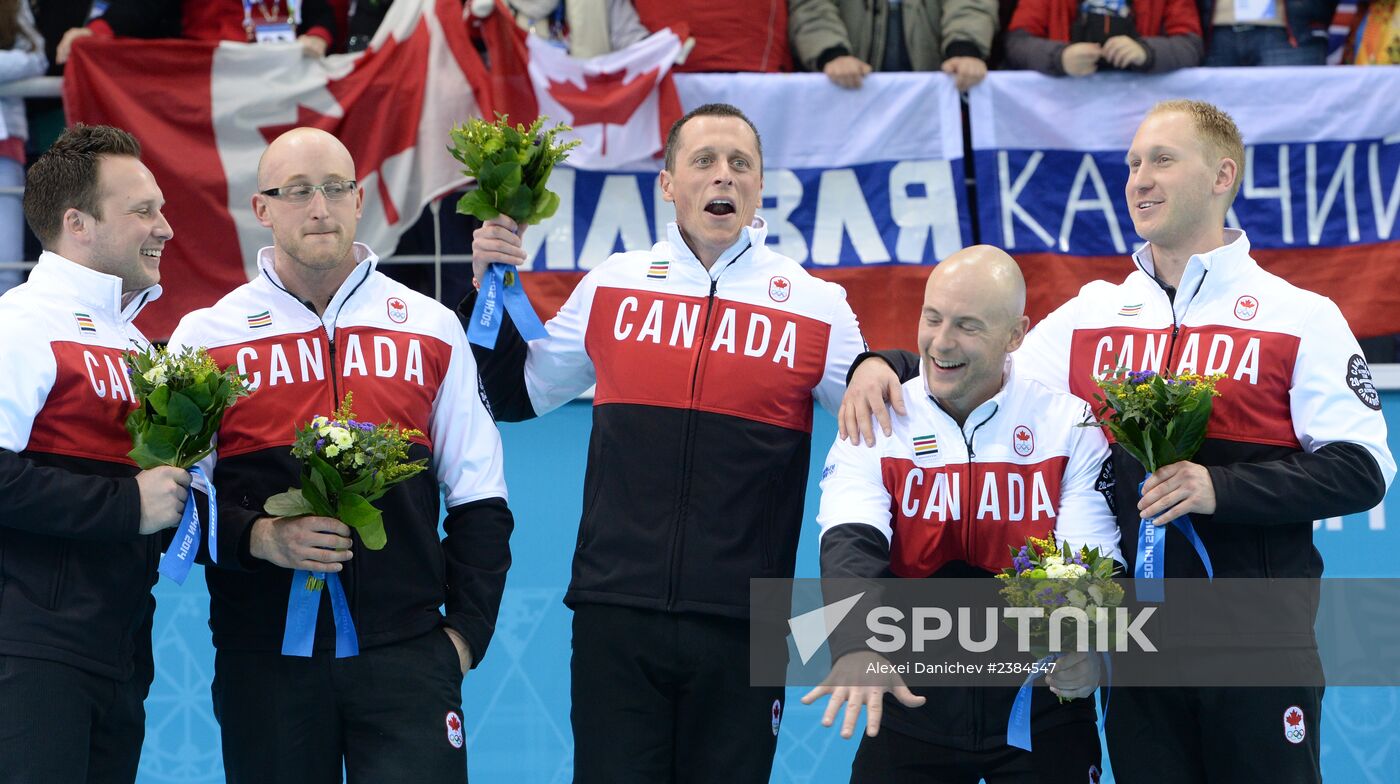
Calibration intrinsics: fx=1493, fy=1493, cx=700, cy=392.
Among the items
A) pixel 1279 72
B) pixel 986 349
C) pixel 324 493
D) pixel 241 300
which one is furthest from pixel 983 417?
pixel 1279 72

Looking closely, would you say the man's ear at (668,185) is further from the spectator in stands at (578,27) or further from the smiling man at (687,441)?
the spectator in stands at (578,27)

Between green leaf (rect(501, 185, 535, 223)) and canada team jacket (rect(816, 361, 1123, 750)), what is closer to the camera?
canada team jacket (rect(816, 361, 1123, 750))

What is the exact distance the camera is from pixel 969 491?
12.5 ft

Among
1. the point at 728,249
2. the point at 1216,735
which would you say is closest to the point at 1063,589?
the point at 1216,735

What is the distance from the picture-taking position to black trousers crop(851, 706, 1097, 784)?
366 centimetres

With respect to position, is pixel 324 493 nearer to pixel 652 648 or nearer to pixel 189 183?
pixel 652 648

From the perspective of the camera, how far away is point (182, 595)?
622 cm

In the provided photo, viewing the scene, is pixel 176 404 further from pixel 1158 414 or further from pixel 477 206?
pixel 1158 414

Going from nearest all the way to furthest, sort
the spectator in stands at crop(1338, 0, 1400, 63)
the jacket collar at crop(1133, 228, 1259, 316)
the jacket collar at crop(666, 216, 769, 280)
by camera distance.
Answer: the jacket collar at crop(1133, 228, 1259, 316)
the jacket collar at crop(666, 216, 769, 280)
the spectator in stands at crop(1338, 0, 1400, 63)

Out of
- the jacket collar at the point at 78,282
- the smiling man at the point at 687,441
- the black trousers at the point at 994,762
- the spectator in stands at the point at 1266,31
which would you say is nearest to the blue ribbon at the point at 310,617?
the smiling man at the point at 687,441

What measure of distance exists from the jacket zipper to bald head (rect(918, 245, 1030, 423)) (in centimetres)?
63

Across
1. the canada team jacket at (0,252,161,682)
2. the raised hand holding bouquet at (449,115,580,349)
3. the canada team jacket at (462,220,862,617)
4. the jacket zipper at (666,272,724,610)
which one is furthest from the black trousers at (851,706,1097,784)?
the canada team jacket at (0,252,161,682)

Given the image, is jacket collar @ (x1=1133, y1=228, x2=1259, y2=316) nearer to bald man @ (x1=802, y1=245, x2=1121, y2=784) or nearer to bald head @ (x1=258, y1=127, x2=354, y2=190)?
bald man @ (x1=802, y1=245, x2=1121, y2=784)

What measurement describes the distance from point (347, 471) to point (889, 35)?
404 centimetres
